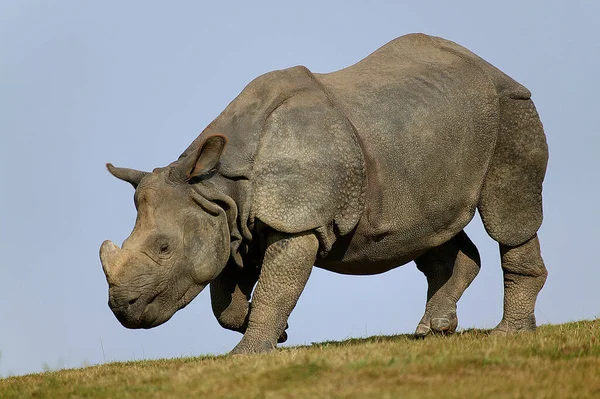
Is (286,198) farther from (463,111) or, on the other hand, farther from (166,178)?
(463,111)

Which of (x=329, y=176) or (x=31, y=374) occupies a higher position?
(x=329, y=176)

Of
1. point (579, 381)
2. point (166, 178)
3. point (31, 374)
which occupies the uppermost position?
point (166, 178)

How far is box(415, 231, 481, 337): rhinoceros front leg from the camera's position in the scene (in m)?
12.2

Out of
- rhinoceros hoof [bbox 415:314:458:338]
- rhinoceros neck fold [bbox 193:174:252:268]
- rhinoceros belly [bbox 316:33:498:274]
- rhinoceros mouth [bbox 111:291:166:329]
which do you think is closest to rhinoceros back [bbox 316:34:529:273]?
rhinoceros belly [bbox 316:33:498:274]

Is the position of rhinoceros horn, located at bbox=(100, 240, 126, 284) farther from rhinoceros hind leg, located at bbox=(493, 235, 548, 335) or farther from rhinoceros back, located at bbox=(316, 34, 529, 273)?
rhinoceros hind leg, located at bbox=(493, 235, 548, 335)

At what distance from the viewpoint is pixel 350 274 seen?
1138 cm

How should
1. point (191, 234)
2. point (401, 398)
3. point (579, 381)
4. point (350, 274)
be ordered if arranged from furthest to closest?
point (350, 274), point (191, 234), point (579, 381), point (401, 398)

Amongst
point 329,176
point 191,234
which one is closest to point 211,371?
point 191,234

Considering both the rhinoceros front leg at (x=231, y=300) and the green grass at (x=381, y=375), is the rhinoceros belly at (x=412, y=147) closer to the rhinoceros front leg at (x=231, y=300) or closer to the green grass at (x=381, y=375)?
the rhinoceros front leg at (x=231, y=300)

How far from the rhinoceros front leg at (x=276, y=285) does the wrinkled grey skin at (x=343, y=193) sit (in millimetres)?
12

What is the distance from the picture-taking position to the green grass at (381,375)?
285 inches

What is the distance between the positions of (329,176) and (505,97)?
2.75 meters

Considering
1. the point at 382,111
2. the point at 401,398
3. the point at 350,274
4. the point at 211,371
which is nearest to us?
the point at 401,398

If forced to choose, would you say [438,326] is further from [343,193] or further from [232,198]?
[232,198]
